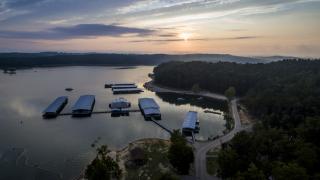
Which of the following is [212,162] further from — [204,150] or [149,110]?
[149,110]

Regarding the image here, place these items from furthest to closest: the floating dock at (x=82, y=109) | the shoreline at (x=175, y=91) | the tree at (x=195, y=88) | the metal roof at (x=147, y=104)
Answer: the tree at (x=195, y=88) → the shoreline at (x=175, y=91) → the metal roof at (x=147, y=104) → the floating dock at (x=82, y=109)

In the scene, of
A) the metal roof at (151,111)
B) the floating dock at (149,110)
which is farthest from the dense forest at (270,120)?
the metal roof at (151,111)

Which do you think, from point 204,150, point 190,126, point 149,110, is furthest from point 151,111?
point 204,150

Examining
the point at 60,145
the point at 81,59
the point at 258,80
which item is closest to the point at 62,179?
the point at 60,145

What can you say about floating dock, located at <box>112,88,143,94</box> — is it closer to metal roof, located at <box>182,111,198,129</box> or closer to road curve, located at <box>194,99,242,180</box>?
metal roof, located at <box>182,111,198,129</box>

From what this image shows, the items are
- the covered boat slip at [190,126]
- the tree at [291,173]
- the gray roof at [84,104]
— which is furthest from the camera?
the gray roof at [84,104]

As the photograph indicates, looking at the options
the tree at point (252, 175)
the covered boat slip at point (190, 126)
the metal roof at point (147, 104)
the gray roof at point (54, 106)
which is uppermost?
the tree at point (252, 175)

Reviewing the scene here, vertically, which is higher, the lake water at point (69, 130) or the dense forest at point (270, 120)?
the dense forest at point (270, 120)

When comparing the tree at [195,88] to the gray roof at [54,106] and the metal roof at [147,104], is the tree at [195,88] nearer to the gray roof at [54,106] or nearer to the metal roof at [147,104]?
the metal roof at [147,104]
